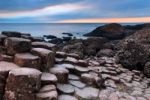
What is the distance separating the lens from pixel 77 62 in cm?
790

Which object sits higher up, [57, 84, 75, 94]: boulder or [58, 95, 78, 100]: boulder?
[57, 84, 75, 94]: boulder

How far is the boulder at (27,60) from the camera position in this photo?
19.3 ft

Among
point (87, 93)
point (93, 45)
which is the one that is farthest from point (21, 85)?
point (93, 45)

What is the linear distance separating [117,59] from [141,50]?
3.54ft

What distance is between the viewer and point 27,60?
5887 mm

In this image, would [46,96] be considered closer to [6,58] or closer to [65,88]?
[65,88]

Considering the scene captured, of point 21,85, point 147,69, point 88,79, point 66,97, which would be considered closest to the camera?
point 21,85

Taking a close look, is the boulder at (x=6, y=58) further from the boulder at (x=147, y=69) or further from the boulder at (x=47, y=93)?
the boulder at (x=147, y=69)

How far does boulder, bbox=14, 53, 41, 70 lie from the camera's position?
19.3 feet

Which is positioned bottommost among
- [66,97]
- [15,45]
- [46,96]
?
[66,97]

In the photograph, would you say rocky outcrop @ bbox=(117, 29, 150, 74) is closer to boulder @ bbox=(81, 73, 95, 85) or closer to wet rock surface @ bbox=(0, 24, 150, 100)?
wet rock surface @ bbox=(0, 24, 150, 100)

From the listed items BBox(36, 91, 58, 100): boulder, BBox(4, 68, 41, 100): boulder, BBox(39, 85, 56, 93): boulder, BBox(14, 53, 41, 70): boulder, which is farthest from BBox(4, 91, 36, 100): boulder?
BBox(14, 53, 41, 70): boulder

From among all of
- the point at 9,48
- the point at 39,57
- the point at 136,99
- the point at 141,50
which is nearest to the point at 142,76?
the point at 141,50

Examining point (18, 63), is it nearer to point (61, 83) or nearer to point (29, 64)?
point (29, 64)
